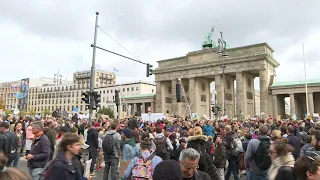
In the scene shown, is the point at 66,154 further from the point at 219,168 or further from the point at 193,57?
the point at 193,57

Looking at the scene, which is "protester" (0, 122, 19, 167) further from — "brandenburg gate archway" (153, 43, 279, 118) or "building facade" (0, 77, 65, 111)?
"building facade" (0, 77, 65, 111)

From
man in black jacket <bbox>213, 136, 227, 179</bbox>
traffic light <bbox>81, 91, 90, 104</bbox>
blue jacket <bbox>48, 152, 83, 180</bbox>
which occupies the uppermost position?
traffic light <bbox>81, 91, 90, 104</bbox>

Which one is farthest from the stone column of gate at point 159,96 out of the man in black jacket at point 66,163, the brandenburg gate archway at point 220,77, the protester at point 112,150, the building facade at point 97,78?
the man in black jacket at point 66,163

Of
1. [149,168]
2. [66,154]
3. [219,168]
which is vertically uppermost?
[66,154]

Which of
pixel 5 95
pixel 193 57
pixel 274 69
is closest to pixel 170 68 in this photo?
pixel 193 57

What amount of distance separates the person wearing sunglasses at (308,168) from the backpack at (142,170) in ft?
7.71

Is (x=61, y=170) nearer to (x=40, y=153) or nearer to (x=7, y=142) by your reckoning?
(x=40, y=153)

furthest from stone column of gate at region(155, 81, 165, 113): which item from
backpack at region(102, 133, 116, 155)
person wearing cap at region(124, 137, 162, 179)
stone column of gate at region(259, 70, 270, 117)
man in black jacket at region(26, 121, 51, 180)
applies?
person wearing cap at region(124, 137, 162, 179)

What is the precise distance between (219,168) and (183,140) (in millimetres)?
1459

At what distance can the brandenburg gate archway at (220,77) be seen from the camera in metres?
50.5

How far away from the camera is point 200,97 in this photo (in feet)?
200

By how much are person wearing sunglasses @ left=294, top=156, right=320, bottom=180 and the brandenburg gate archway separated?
42171 mm

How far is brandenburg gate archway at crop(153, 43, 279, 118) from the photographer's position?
1989 inches

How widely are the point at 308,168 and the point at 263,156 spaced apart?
3.52 m
